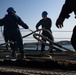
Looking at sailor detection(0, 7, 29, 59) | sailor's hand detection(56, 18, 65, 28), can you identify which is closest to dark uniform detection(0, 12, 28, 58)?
sailor detection(0, 7, 29, 59)

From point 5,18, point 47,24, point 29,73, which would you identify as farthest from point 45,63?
point 47,24

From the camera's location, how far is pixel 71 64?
8.00 metres

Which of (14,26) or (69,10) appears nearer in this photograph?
(69,10)

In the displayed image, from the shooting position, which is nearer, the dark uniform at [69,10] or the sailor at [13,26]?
the dark uniform at [69,10]

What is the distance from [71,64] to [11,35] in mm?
2761

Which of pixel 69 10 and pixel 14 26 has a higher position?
pixel 69 10

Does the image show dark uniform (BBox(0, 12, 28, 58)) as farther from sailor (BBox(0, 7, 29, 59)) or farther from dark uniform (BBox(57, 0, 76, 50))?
dark uniform (BBox(57, 0, 76, 50))

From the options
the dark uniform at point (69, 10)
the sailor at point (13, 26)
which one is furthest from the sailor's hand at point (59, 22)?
the sailor at point (13, 26)

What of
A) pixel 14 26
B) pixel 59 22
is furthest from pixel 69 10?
pixel 14 26

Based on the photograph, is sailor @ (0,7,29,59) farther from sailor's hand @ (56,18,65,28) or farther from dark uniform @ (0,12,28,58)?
sailor's hand @ (56,18,65,28)

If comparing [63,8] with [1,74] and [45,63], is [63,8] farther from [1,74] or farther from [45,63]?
[45,63]

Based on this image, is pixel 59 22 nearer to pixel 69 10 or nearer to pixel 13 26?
pixel 69 10

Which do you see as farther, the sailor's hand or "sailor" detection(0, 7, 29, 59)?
"sailor" detection(0, 7, 29, 59)

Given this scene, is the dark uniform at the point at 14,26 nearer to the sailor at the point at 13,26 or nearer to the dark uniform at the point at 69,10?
the sailor at the point at 13,26
